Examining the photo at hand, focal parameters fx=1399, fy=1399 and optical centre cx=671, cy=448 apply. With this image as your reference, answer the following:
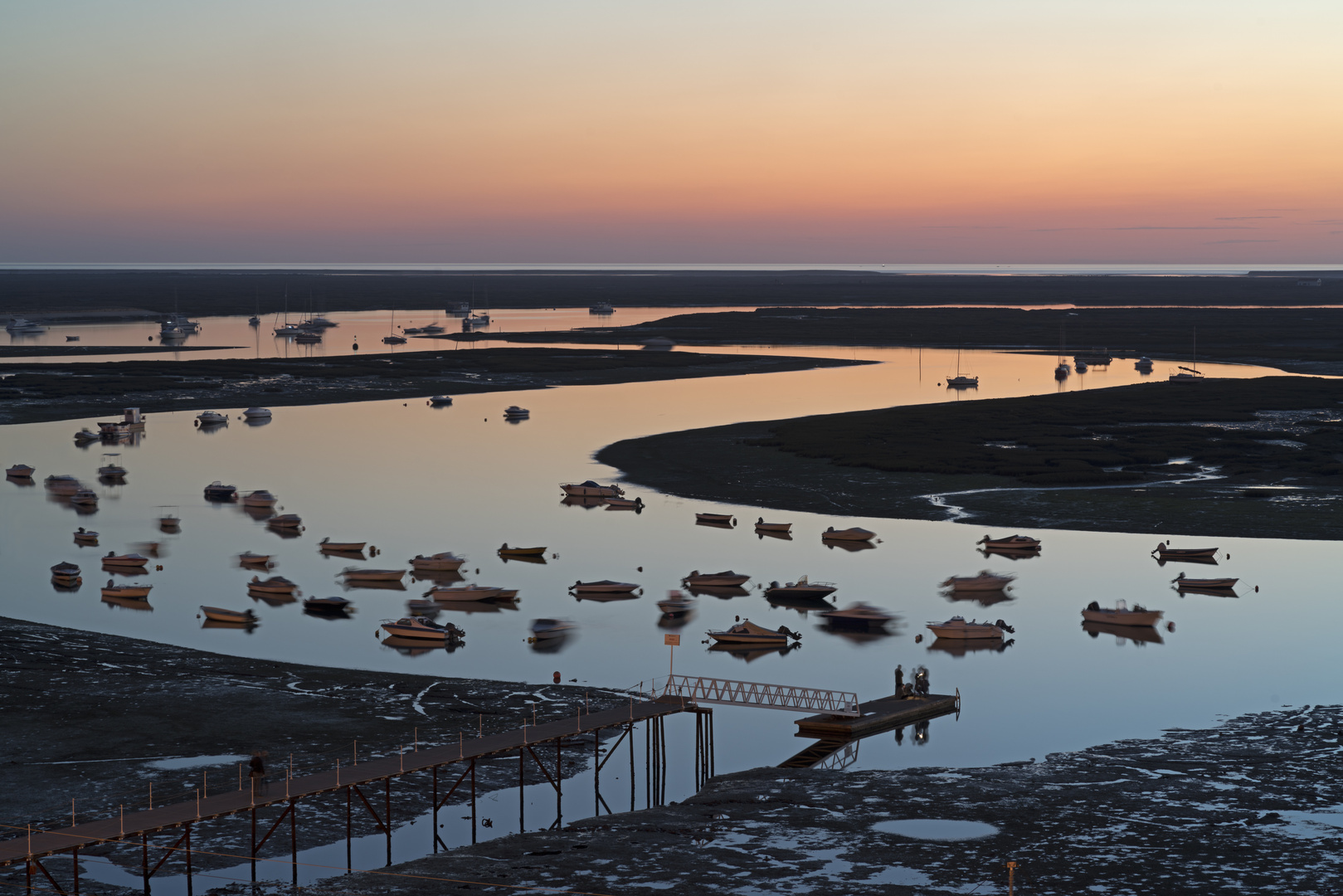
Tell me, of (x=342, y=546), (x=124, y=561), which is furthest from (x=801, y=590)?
(x=124, y=561)

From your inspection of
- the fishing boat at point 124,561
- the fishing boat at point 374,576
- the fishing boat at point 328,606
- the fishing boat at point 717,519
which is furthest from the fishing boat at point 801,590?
the fishing boat at point 124,561

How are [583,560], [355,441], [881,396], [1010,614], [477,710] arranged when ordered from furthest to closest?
[881,396] → [355,441] → [583,560] → [1010,614] → [477,710]

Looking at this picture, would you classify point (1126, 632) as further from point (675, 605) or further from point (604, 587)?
point (604, 587)

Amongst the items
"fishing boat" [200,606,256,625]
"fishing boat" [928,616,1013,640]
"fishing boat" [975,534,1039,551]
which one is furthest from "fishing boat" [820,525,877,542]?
"fishing boat" [200,606,256,625]

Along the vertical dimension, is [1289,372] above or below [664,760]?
above

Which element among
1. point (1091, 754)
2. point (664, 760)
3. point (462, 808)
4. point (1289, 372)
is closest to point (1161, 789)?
point (1091, 754)

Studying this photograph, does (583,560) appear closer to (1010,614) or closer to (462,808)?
(1010,614)
